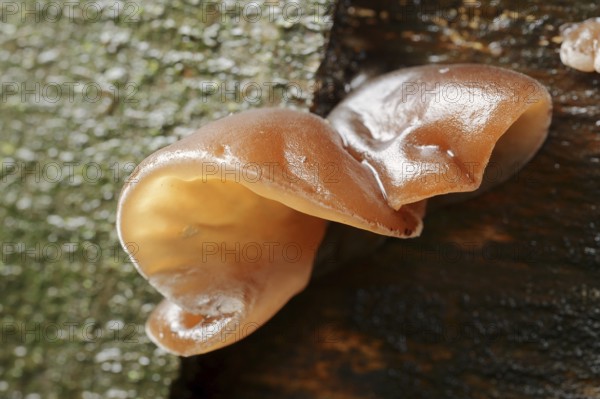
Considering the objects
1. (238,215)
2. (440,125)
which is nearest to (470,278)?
(440,125)

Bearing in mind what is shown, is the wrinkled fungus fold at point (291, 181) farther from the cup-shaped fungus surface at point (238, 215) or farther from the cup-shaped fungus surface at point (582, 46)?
the cup-shaped fungus surface at point (582, 46)

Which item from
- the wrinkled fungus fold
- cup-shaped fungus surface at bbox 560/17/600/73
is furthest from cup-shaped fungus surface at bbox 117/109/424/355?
cup-shaped fungus surface at bbox 560/17/600/73

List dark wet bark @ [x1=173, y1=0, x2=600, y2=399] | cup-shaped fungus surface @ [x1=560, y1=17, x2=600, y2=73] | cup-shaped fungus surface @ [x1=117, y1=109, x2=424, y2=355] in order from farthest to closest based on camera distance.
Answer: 1. dark wet bark @ [x1=173, y1=0, x2=600, y2=399]
2. cup-shaped fungus surface @ [x1=560, y1=17, x2=600, y2=73]
3. cup-shaped fungus surface @ [x1=117, y1=109, x2=424, y2=355]

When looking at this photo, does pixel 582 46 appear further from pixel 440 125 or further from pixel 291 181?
pixel 291 181

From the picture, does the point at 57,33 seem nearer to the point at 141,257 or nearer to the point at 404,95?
the point at 141,257

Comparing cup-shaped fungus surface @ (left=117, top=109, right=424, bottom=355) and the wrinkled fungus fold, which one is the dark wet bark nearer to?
the wrinkled fungus fold

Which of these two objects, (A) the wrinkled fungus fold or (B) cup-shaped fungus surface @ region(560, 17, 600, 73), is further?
(B) cup-shaped fungus surface @ region(560, 17, 600, 73)
